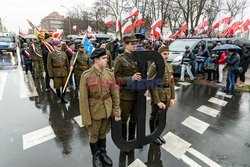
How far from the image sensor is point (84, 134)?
416 centimetres

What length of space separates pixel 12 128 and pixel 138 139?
3102mm

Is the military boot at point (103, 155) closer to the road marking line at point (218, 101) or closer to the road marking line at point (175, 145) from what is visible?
the road marking line at point (175, 145)

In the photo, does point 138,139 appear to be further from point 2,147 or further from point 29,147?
point 2,147

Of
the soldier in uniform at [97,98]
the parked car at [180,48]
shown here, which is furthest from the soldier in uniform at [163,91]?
the parked car at [180,48]

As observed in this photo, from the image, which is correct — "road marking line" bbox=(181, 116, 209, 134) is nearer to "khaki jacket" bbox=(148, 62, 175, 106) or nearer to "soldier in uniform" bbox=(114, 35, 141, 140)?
"khaki jacket" bbox=(148, 62, 175, 106)

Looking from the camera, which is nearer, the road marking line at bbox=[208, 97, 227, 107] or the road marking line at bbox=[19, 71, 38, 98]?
the road marking line at bbox=[208, 97, 227, 107]

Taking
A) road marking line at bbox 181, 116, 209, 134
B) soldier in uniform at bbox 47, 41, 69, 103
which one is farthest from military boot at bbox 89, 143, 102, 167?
soldier in uniform at bbox 47, 41, 69, 103

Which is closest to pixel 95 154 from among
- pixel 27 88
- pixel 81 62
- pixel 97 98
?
pixel 97 98

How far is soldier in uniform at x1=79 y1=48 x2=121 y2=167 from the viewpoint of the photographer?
268cm

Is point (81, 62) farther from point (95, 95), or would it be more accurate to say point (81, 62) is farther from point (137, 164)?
point (137, 164)

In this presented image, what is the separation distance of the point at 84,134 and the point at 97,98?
1.76 meters

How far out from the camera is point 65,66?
5.75 m

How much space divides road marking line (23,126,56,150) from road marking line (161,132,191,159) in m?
2.44

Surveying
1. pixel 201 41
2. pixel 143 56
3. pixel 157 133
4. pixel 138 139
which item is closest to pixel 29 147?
pixel 138 139
